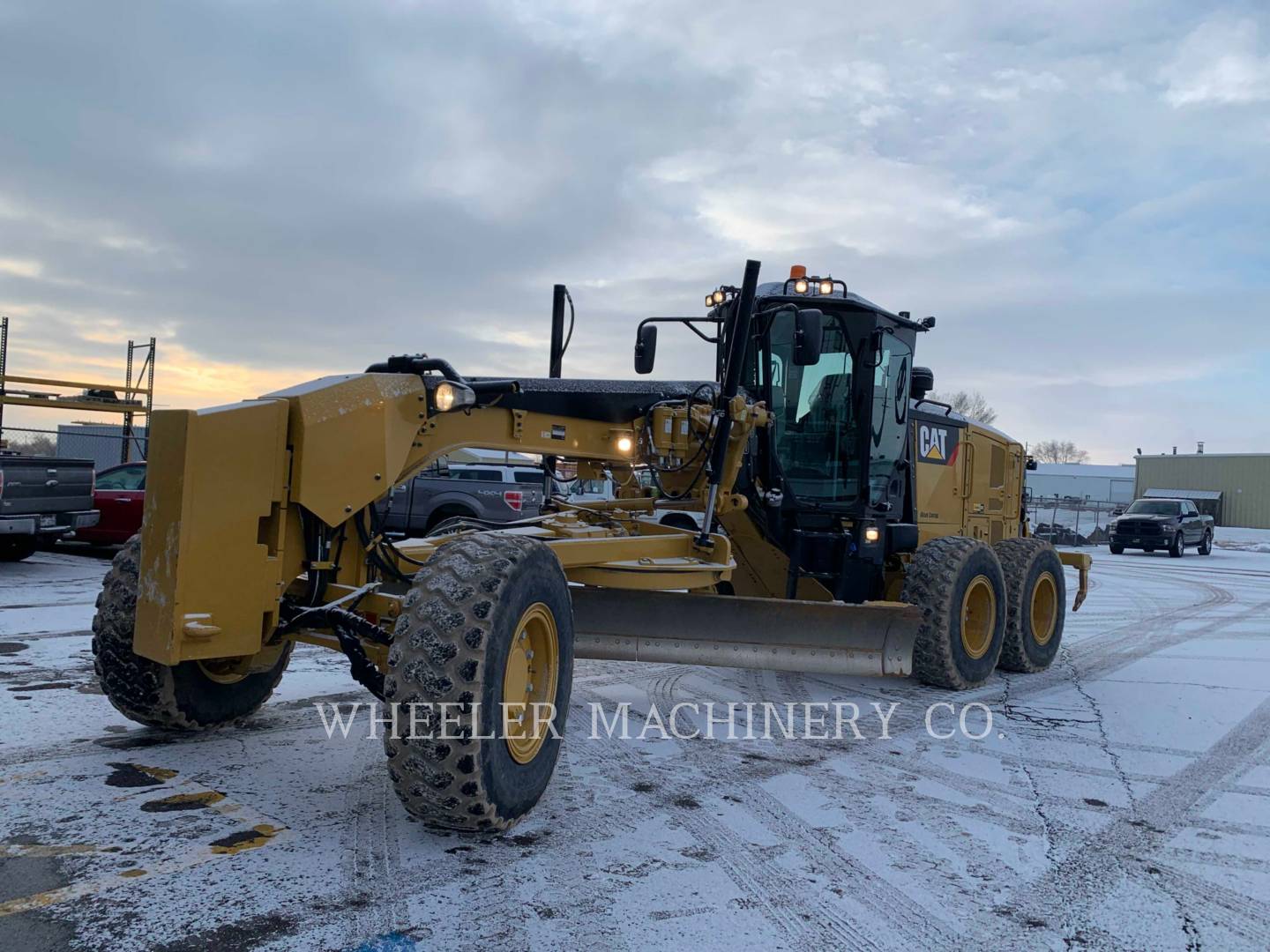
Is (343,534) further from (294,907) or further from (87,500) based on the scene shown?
(87,500)

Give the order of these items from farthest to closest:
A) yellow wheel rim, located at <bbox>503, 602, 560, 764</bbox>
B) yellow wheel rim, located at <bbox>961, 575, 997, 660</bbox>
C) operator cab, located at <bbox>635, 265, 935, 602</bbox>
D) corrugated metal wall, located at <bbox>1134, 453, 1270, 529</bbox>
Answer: corrugated metal wall, located at <bbox>1134, 453, 1270, 529</bbox> < yellow wheel rim, located at <bbox>961, 575, 997, 660</bbox> < operator cab, located at <bbox>635, 265, 935, 602</bbox> < yellow wheel rim, located at <bbox>503, 602, 560, 764</bbox>

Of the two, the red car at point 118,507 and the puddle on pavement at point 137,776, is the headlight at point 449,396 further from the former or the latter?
the red car at point 118,507

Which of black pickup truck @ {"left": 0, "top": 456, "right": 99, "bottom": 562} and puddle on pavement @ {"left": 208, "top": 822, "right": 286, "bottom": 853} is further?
black pickup truck @ {"left": 0, "top": 456, "right": 99, "bottom": 562}

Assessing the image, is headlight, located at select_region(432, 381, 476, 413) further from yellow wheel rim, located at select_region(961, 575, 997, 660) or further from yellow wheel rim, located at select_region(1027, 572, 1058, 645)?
yellow wheel rim, located at select_region(1027, 572, 1058, 645)

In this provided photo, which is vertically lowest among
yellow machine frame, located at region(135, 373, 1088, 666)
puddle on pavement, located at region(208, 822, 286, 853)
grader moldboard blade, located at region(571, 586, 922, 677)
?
puddle on pavement, located at region(208, 822, 286, 853)

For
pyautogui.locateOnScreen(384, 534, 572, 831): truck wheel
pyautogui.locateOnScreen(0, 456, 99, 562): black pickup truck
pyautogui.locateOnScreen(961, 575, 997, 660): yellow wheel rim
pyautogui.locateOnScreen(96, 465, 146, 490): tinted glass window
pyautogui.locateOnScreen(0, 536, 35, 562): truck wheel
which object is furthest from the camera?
pyautogui.locateOnScreen(96, 465, 146, 490): tinted glass window

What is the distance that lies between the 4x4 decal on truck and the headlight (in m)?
4.50

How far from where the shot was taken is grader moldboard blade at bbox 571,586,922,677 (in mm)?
5812

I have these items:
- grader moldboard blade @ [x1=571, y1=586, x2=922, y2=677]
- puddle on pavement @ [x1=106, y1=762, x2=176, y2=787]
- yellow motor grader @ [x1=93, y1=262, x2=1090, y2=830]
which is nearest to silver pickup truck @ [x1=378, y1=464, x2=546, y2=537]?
yellow motor grader @ [x1=93, y1=262, x2=1090, y2=830]

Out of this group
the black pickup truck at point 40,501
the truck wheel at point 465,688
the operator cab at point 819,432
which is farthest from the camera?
the black pickup truck at point 40,501

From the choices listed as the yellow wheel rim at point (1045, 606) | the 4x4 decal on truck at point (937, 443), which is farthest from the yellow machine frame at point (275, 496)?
the yellow wheel rim at point (1045, 606)

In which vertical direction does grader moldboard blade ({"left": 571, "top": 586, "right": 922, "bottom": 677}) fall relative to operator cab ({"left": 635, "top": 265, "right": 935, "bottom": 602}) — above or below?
below

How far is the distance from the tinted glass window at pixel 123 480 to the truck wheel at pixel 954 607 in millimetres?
11236

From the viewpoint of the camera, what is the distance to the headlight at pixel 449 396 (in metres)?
4.30
